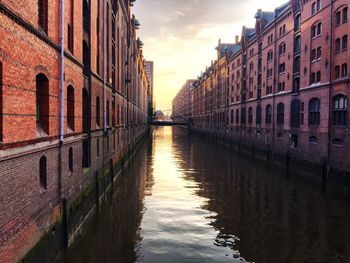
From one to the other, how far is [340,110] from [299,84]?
775 centimetres

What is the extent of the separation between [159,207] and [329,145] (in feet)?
45.1

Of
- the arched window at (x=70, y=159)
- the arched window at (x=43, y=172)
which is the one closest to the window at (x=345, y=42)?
the arched window at (x=70, y=159)

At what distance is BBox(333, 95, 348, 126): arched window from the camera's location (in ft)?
68.1

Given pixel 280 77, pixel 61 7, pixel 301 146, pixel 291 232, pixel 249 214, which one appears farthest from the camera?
pixel 280 77

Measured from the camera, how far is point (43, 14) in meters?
9.37

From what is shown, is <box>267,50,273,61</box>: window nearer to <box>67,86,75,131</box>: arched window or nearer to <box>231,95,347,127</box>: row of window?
<box>231,95,347,127</box>: row of window

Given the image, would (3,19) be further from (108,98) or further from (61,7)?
(108,98)

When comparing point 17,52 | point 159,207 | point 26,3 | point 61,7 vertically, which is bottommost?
point 159,207

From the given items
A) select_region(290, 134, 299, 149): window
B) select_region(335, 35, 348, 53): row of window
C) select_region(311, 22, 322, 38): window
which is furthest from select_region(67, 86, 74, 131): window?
select_region(290, 134, 299, 149): window

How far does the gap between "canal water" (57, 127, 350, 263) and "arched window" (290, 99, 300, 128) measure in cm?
675

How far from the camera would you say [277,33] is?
34.1 metres

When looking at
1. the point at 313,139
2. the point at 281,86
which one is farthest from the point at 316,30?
the point at 313,139

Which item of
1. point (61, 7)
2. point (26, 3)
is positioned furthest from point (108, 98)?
point (26, 3)

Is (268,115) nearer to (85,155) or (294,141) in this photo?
(294,141)
